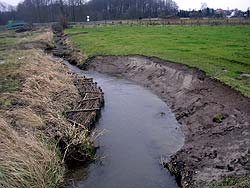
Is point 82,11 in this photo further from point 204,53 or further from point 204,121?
point 204,121

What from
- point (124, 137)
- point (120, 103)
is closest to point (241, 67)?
point (120, 103)

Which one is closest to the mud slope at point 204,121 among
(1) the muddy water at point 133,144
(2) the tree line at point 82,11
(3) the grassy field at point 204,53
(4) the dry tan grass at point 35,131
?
(1) the muddy water at point 133,144

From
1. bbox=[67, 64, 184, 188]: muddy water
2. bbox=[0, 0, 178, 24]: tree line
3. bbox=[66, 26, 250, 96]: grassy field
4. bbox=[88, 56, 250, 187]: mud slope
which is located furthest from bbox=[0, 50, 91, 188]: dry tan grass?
bbox=[0, 0, 178, 24]: tree line

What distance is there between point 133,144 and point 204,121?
3399 millimetres

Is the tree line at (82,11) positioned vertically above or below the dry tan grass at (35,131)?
above

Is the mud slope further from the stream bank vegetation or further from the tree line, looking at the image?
the tree line

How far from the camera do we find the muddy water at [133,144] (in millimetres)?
10781

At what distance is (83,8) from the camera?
108 metres

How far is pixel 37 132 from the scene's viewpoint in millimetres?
11680

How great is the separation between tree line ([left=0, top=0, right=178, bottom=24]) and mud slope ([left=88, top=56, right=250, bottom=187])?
82082 millimetres

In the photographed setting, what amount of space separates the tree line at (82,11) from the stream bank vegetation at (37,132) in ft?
276

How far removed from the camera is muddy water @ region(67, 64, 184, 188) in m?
10.8

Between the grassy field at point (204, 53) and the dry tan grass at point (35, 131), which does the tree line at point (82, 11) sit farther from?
the dry tan grass at point (35, 131)

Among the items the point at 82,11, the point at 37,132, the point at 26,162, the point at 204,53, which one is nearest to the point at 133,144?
the point at 37,132
